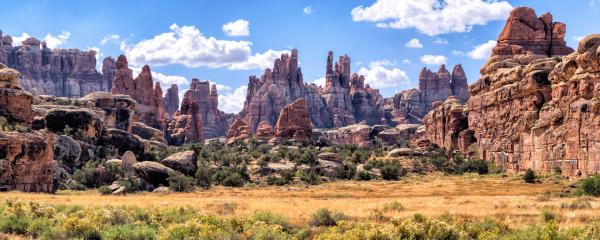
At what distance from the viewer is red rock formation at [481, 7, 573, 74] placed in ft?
271

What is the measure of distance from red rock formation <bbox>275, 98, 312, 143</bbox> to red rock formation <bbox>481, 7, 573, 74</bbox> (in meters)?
37.6

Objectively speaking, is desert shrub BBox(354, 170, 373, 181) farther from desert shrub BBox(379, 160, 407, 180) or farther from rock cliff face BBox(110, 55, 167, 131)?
rock cliff face BBox(110, 55, 167, 131)

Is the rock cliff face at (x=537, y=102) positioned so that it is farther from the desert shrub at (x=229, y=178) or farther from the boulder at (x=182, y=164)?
the boulder at (x=182, y=164)

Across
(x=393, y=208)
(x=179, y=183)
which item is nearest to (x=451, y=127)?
(x=179, y=183)

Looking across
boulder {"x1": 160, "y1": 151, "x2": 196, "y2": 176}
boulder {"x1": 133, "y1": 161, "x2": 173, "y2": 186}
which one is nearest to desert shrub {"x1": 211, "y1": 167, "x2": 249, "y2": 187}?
boulder {"x1": 160, "y1": 151, "x2": 196, "y2": 176}

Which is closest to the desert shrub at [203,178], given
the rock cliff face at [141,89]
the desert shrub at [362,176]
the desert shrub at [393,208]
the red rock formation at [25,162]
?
the red rock formation at [25,162]

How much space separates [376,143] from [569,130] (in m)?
88.1

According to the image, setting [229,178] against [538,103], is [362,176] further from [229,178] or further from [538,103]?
[538,103]

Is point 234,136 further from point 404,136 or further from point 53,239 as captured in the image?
point 53,239

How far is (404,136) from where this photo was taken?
14412cm

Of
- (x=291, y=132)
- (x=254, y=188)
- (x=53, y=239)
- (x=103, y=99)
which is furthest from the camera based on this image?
(x=291, y=132)

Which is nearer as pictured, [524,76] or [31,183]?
[31,183]

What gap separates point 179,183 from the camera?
47.1 m

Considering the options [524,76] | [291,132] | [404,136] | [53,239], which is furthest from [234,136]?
[53,239]
